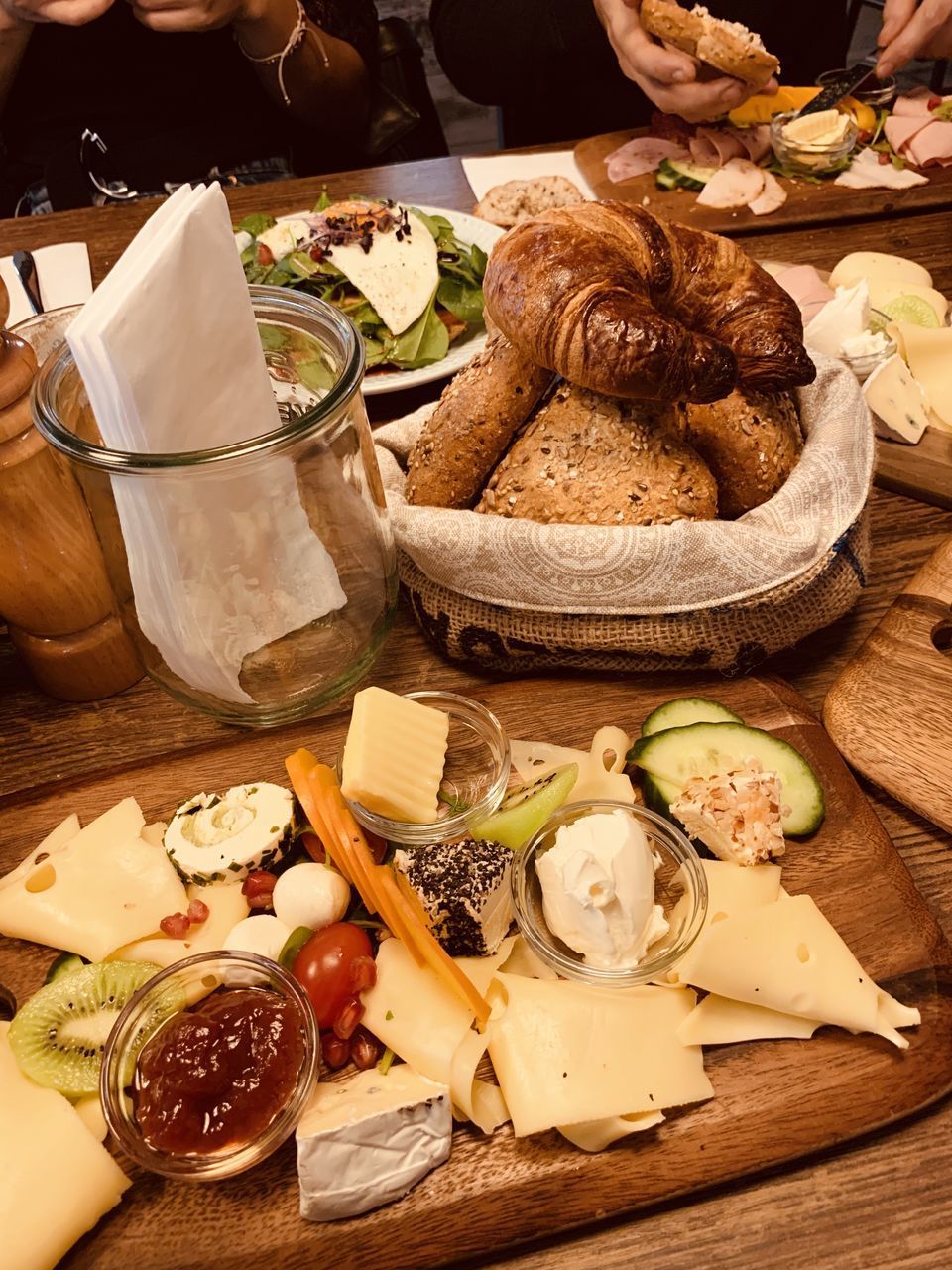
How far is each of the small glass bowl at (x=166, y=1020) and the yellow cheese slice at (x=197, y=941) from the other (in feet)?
0.15

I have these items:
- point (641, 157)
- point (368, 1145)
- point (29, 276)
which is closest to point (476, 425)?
point (368, 1145)

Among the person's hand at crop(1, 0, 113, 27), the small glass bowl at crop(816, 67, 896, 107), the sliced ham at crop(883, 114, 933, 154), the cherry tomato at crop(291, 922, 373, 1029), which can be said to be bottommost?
the cherry tomato at crop(291, 922, 373, 1029)

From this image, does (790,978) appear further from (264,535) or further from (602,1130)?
(264,535)

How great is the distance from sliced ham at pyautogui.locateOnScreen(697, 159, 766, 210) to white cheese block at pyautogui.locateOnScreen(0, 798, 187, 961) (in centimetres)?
184

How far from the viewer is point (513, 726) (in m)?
1.24

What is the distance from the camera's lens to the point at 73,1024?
0.96 metres

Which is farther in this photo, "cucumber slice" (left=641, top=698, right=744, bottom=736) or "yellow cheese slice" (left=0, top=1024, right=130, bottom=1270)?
"cucumber slice" (left=641, top=698, right=744, bottom=736)

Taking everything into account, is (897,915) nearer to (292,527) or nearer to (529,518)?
(529,518)

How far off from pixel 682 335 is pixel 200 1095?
3.06 ft

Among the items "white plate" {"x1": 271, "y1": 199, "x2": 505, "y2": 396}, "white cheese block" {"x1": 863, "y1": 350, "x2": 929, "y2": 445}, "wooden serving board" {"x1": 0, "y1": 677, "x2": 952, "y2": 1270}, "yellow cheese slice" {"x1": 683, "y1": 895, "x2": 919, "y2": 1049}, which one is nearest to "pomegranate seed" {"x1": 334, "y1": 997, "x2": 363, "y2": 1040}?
"wooden serving board" {"x1": 0, "y1": 677, "x2": 952, "y2": 1270}

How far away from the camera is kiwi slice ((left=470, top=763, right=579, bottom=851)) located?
3.49ft

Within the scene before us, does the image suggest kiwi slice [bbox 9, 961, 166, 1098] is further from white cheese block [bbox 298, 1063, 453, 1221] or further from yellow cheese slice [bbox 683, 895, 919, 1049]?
yellow cheese slice [bbox 683, 895, 919, 1049]

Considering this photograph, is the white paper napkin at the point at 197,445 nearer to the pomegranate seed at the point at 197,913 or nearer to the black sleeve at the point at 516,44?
the pomegranate seed at the point at 197,913

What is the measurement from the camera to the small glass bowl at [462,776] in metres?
1.06
